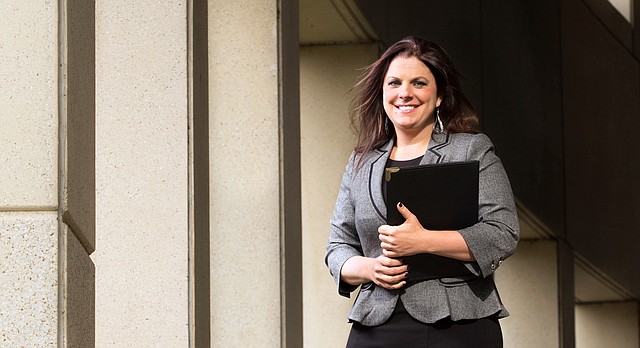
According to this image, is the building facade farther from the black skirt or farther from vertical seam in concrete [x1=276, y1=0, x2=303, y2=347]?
the black skirt

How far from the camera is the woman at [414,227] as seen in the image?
315cm

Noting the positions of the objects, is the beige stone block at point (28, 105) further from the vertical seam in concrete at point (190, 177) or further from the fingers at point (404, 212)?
the vertical seam in concrete at point (190, 177)

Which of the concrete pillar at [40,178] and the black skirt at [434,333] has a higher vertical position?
the concrete pillar at [40,178]

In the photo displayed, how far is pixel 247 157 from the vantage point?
5750 millimetres

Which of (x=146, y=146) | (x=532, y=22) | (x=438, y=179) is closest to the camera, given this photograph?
(x=438, y=179)

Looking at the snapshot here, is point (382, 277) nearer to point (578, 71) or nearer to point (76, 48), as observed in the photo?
point (76, 48)

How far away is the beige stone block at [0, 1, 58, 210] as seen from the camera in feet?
8.73

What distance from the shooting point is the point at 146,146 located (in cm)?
482

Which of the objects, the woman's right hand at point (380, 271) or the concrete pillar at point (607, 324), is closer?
the woman's right hand at point (380, 271)

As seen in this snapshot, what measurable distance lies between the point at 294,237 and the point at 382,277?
2793 mm

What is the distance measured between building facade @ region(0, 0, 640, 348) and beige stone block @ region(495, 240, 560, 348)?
0.02 metres

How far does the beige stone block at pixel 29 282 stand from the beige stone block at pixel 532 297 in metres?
8.63

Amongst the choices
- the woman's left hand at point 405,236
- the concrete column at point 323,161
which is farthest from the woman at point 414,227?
the concrete column at point 323,161

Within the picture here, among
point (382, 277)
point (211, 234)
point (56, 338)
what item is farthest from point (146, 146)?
point (56, 338)
